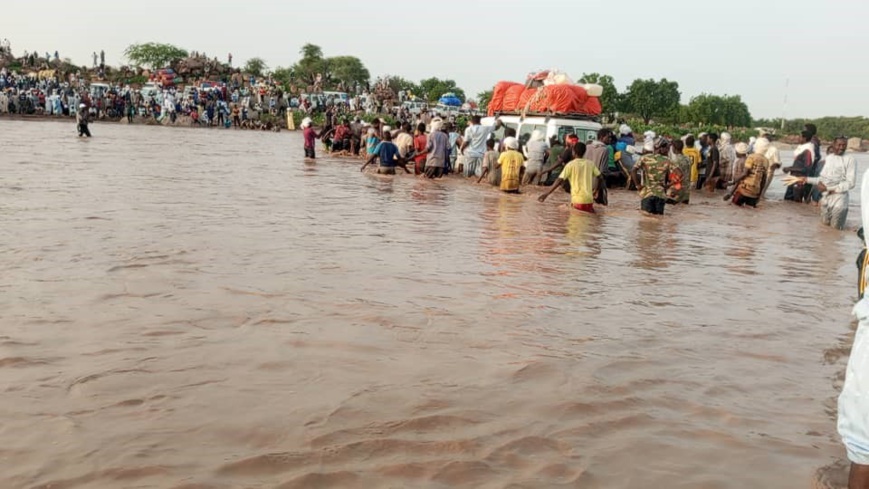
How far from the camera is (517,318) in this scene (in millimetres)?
5215

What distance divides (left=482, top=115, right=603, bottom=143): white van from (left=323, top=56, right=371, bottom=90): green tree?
66.8 meters

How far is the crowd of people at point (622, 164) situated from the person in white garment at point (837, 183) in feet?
0.04

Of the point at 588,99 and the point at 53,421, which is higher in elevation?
the point at 588,99

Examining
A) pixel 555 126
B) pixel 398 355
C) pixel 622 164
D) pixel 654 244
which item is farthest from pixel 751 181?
pixel 398 355

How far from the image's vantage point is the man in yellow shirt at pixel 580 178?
1090 cm

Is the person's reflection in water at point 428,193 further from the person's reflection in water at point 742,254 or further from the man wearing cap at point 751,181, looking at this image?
the man wearing cap at point 751,181

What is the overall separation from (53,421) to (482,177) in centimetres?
1263

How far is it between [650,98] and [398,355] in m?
70.8

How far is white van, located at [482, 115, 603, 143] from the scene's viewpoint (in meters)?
15.6

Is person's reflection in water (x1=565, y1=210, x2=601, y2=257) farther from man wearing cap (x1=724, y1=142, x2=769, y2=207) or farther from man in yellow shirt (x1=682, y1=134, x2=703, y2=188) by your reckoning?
man in yellow shirt (x1=682, y1=134, x2=703, y2=188)

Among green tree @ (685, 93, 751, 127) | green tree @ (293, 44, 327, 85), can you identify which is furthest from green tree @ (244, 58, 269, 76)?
green tree @ (685, 93, 751, 127)

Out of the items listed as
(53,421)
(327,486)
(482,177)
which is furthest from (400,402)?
(482,177)

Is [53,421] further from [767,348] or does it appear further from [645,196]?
[645,196]

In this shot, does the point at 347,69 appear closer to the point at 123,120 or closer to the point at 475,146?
the point at 123,120
